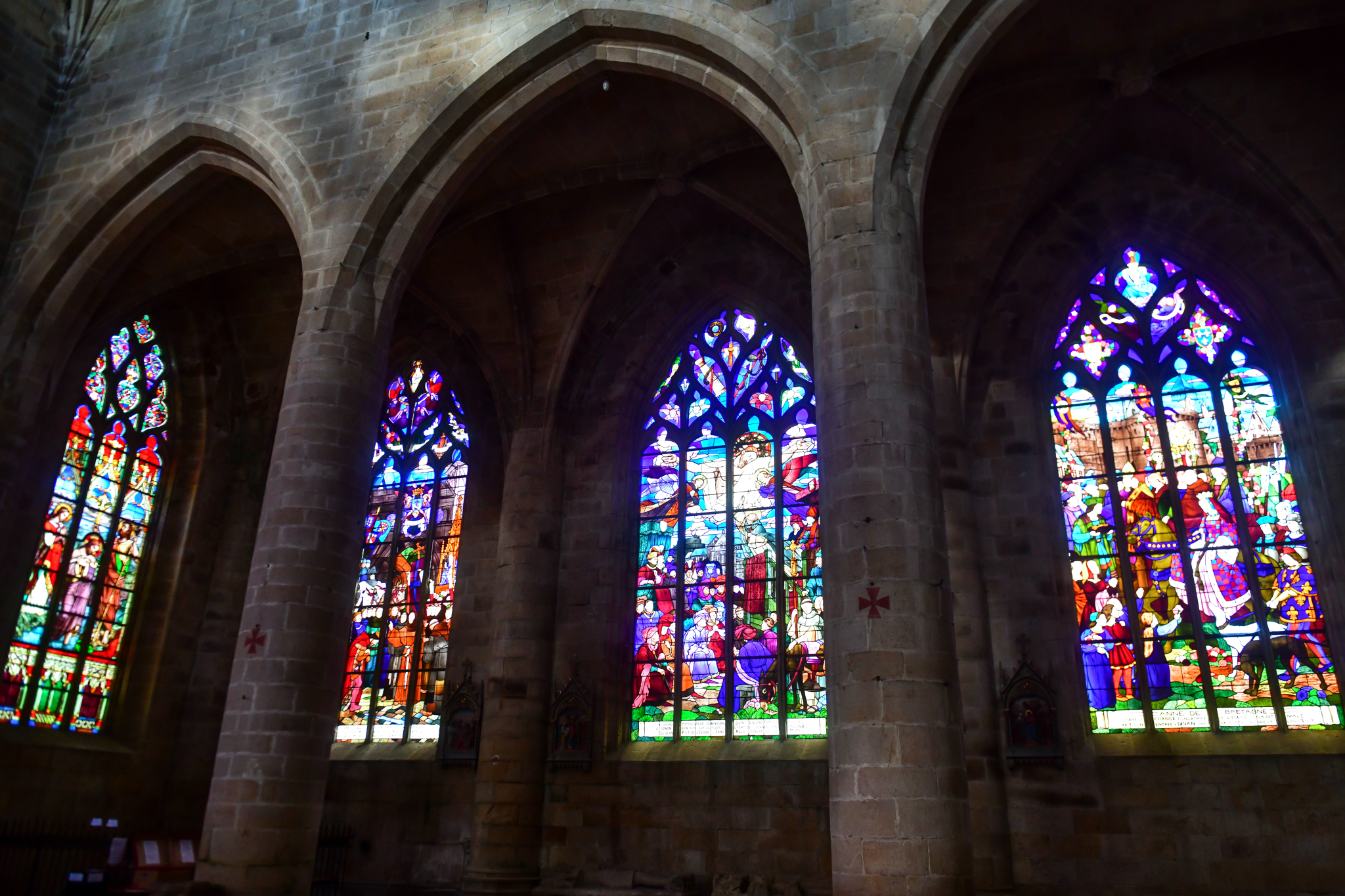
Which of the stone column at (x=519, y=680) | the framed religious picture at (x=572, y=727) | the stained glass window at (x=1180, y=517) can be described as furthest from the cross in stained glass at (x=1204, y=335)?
the framed religious picture at (x=572, y=727)

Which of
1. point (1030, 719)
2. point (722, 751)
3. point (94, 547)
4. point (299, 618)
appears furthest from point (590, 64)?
point (94, 547)

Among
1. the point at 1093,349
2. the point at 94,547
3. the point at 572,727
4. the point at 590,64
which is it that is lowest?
the point at 572,727

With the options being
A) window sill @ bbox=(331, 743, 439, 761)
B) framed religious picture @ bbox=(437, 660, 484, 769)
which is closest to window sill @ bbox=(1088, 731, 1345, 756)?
framed religious picture @ bbox=(437, 660, 484, 769)

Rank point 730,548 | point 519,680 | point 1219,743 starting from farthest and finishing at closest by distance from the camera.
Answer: point 730,548
point 519,680
point 1219,743

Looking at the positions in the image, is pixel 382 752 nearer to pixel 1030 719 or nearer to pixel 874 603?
pixel 1030 719

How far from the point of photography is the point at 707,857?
10664mm

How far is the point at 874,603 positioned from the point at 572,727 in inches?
231

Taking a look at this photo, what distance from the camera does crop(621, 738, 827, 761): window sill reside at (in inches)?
423

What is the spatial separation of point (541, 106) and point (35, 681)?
8.97m

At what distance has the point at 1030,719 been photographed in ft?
32.3

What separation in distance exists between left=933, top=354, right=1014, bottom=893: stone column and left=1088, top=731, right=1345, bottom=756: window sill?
1.13 metres

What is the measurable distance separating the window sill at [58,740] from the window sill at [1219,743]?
1124 centimetres

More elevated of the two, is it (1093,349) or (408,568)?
(1093,349)

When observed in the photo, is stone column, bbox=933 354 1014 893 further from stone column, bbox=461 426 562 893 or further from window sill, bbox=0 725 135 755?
window sill, bbox=0 725 135 755
